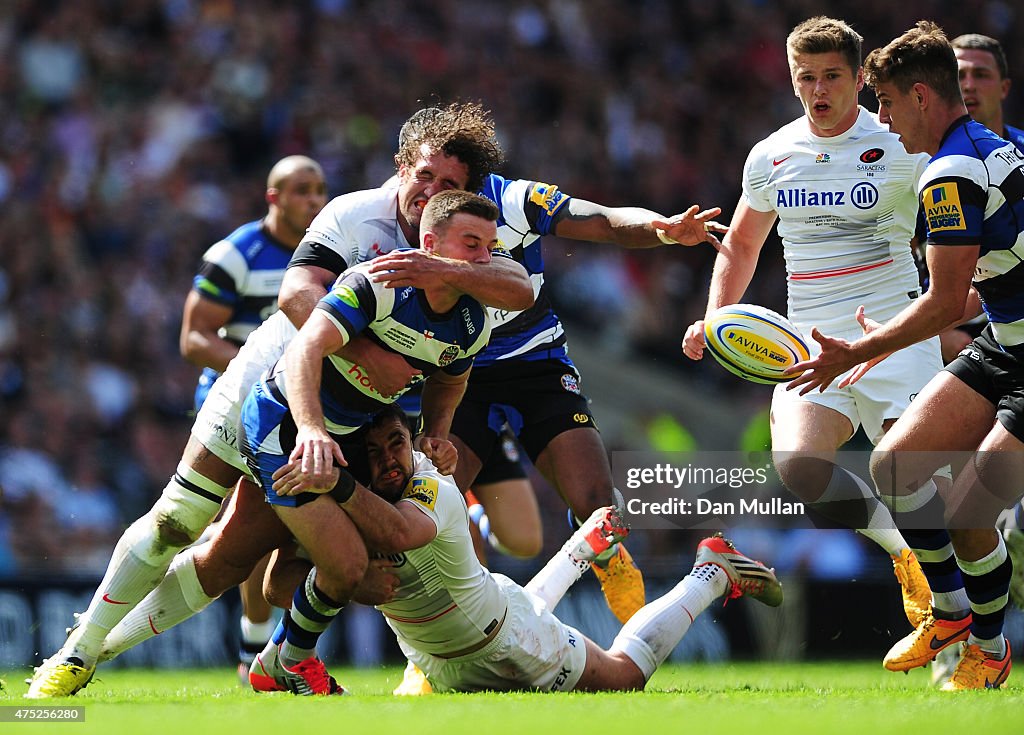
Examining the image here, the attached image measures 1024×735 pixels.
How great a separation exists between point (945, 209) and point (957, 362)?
2.63 feet

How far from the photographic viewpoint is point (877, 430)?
20.7ft

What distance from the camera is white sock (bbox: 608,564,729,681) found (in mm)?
5574

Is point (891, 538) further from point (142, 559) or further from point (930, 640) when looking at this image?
point (142, 559)

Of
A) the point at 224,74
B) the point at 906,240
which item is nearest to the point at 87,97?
the point at 224,74

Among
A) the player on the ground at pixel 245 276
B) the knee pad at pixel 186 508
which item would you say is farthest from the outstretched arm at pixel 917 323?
the player on the ground at pixel 245 276

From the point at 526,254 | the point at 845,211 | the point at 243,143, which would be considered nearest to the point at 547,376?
the point at 526,254

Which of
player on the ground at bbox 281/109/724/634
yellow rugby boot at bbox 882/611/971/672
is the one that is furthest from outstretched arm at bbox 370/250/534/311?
yellow rugby boot at bbox 882/611/971/672

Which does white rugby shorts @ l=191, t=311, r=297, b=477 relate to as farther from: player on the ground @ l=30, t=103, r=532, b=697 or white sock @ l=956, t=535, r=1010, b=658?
white sock @ l=956, t=535, r=1010, b=658

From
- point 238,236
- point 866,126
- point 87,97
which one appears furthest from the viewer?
point 87,97

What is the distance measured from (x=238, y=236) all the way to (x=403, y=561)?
11.8 ft

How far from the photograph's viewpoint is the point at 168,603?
5.62 m

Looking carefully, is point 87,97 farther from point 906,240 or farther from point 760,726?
point 760,726

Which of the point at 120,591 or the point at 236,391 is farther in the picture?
the point at 236,391

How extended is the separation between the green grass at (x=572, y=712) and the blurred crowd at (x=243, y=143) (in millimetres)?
5092
